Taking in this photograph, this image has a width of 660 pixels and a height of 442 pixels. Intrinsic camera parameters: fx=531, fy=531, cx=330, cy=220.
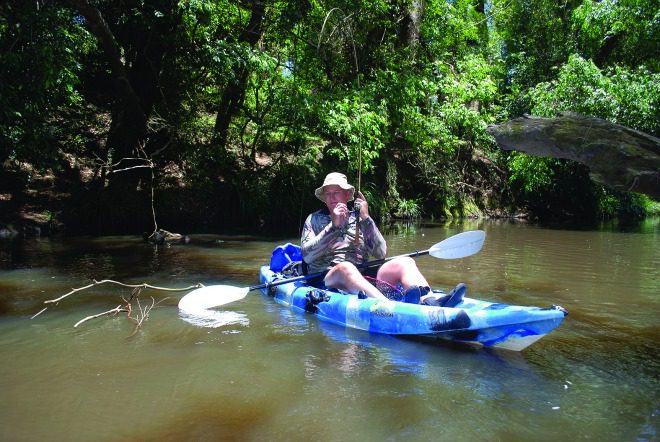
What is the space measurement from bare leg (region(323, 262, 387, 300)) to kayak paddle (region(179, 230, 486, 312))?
0.29 m

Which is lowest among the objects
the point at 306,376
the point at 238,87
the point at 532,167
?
the point at 306,376

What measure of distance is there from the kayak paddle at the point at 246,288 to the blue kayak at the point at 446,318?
17.4 inches

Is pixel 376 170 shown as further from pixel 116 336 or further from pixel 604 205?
pixel 116 336

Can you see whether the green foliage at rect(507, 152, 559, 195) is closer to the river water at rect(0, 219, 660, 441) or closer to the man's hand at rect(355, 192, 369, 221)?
the river water at rect(0, 219, 660, 441)

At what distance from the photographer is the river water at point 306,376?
2365 millimetres

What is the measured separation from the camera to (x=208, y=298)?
432 cm

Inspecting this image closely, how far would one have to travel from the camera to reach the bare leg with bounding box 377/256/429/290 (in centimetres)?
391

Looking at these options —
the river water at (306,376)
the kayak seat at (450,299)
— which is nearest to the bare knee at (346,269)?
the river water at (306,376)

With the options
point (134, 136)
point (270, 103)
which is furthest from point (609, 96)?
point (134, 136)

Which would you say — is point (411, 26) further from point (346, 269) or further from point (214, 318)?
point (214, 318)

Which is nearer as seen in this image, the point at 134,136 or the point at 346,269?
the point at 346,269

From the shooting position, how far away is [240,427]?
7.77 feet

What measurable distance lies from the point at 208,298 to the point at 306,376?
1.59 m

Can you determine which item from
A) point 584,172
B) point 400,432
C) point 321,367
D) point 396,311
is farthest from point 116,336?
point 584,172
